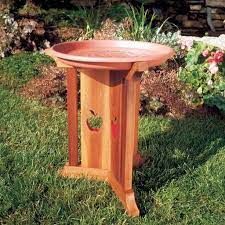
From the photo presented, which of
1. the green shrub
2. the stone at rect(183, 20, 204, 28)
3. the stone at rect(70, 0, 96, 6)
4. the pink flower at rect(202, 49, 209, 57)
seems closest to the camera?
the pink flower at rect(202, 49, 209, 57)

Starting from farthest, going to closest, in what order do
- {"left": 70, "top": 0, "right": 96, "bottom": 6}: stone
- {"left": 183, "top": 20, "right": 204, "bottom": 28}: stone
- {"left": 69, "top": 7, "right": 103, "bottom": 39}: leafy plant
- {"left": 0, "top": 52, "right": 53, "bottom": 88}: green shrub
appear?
{"left": 183, "top": 20, "right": 204, "bottom": 28}: stone < {"left": 70, "top": 0, "right": 96, "bottom": 6}: stone < {"left": 69, "top": 7, "right": 103, "bottom": 39}: leafy plant < {"left": 0, "top": 52, "right": 53, "bottom": 88}: green shrub

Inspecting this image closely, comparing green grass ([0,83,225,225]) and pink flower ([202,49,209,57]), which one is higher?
pink flower ([202,49,209,57])

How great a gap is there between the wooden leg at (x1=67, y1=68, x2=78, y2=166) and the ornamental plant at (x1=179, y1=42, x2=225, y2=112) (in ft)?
6.32

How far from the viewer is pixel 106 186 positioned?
12.1ft

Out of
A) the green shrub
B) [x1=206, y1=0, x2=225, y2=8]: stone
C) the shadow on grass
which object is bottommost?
the shadow on grass

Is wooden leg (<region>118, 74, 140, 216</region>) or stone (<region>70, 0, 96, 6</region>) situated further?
stone (<region>70, 0, 96, 6</region>)

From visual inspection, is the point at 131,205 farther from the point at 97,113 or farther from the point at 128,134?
the point at 97,113

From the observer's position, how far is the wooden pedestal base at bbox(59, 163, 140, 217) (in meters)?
3.37

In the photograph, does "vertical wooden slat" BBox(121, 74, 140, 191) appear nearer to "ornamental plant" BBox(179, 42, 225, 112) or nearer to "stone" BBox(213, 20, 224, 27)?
"ornamental plant" BBox(179, 42, 225, 112)

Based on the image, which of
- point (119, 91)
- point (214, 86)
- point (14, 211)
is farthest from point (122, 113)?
point (214, 86)

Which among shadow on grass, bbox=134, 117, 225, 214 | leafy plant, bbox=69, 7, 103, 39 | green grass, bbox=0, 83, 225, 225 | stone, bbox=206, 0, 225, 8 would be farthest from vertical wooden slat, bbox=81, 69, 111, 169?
stone, bbox=206, 0, 225, 8

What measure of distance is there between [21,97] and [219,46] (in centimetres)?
232

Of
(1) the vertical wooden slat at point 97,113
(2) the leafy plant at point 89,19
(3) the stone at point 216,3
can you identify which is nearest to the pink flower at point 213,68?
(2) the leafy plant at point 89,19

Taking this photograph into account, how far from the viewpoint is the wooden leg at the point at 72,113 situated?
365 centimetres
